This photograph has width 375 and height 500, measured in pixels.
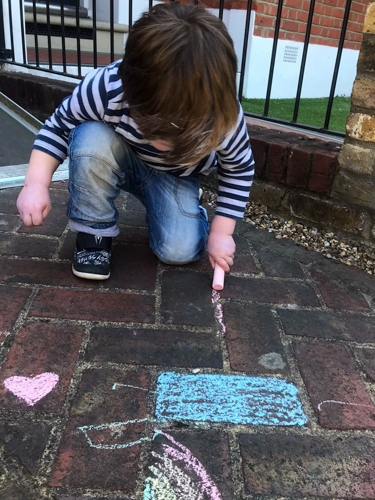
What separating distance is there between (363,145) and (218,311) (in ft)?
2.96

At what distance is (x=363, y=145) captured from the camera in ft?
6.00

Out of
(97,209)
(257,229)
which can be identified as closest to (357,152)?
(257,229)

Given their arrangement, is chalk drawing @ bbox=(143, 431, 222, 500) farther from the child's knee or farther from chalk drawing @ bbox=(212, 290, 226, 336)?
the child's knee

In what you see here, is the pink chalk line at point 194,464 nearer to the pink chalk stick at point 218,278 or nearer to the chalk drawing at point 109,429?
the chalk drawing at point 109,429

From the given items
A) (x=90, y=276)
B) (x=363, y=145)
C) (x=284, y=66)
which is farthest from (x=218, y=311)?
(x=284, y=66)

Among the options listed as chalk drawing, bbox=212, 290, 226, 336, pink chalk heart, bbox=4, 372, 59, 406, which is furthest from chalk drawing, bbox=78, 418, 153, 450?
chalk drawing, bbox=212, 290, 226, 336

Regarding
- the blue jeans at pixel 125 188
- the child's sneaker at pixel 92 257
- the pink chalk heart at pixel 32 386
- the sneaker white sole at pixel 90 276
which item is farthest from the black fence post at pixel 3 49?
the pink chalk heart at pixel 32 386

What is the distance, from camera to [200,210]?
1864 millimetres

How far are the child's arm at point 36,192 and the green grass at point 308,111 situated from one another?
1917 millimetres

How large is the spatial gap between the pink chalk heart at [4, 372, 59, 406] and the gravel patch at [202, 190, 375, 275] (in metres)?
1.20

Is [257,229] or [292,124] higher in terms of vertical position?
[292,124]

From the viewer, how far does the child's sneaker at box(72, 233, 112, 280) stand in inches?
62.1

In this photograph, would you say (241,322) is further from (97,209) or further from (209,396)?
(97,209)

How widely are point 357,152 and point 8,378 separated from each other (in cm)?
147
